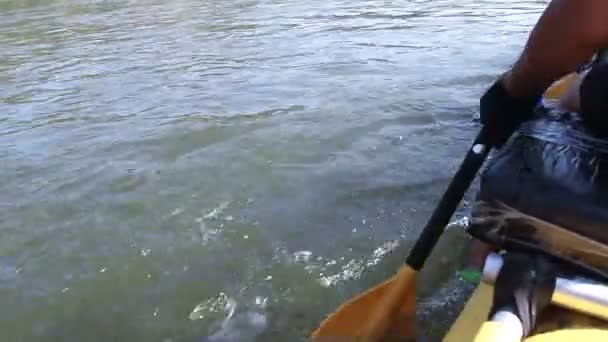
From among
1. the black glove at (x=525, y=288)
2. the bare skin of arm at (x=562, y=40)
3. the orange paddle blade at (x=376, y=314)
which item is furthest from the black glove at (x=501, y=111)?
the black glove at (x=525, y=288)

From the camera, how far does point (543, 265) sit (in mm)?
1503

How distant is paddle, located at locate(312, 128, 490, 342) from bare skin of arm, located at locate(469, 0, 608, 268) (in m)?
0.37

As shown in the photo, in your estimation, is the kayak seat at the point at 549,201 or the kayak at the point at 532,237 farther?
the kayak seat at the point at 549,201

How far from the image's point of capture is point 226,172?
13.2ft

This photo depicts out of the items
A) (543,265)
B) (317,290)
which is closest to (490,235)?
(543,265)

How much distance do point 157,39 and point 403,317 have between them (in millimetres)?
6764

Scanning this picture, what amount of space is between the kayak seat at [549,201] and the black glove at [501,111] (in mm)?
78

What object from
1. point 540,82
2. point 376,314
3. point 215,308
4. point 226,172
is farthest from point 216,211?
point 540,82

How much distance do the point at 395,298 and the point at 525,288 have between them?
822mm

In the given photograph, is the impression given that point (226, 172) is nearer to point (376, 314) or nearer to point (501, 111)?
point (376, 314)

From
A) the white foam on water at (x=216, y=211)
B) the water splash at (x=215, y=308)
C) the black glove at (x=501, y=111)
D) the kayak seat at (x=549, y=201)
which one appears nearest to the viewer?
the kayak seat at (x=549, y=201)

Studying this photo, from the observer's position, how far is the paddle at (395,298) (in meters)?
2.14

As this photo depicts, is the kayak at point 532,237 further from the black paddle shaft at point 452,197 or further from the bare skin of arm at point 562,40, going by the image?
the bare skin of arm at point 562,40

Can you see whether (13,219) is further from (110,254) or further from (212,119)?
(212,119)
